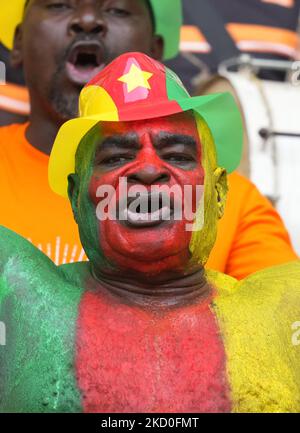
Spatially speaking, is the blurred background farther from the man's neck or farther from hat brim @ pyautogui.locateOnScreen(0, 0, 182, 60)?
the man's neck

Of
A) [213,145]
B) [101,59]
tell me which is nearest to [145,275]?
[213,145]

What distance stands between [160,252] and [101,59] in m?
1.14

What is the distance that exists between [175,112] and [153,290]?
1.06 ft

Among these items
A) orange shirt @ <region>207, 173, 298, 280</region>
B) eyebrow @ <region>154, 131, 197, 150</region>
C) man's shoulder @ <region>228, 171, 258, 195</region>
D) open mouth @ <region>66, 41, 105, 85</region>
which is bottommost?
orange shirt @ <region>207, 173, 298, 280</region>

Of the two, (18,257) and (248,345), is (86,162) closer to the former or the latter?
(18,257)

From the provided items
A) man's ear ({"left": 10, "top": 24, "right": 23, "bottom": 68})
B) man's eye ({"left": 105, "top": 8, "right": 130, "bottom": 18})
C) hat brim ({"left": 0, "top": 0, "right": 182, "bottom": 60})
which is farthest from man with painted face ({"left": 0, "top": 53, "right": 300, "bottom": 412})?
man's ear ({"left": 10, "top": 24, "right": 23, "bottom": 68})

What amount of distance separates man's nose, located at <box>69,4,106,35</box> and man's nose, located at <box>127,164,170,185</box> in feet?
3.56

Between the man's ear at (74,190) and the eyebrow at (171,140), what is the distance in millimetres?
188

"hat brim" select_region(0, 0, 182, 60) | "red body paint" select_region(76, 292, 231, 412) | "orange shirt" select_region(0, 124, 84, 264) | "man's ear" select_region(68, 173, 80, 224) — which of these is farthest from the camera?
"hat brim" select_region(0, 0, 182, 60)

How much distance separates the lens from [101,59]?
8.80 ft

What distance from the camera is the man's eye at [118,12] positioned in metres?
2.74

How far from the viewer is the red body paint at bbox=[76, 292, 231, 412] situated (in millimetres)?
1611

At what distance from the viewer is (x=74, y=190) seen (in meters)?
1.85

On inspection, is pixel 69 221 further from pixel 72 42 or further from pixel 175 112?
pixel 175 112
